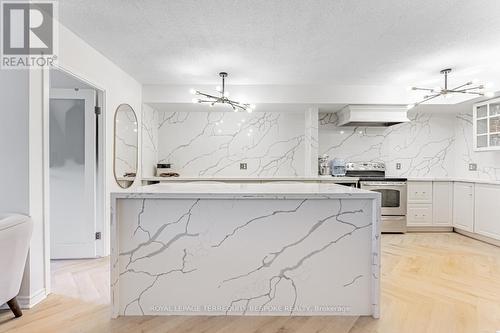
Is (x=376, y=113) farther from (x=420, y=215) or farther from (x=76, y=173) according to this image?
(x=76, y=173)

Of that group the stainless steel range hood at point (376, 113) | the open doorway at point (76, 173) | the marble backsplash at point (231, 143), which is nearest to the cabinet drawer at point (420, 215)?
the stainless steel range hood at point (376, 113)

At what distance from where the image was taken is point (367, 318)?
2.05 metres

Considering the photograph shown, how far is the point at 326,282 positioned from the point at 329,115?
358 cm

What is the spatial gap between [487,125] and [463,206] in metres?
1.19

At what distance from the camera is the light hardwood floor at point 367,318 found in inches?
76.4

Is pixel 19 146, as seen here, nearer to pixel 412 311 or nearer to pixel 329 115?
pixel 412 311

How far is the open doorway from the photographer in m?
3.34

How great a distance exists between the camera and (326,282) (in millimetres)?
2078

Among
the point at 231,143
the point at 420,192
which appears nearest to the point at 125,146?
the point at 231,143

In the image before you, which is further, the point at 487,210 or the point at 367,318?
the point at 487,210

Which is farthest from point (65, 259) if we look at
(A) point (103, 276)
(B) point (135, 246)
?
(B) point (135, 246)

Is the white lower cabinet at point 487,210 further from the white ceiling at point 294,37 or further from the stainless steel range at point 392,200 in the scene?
the white ceiling at point 294,37

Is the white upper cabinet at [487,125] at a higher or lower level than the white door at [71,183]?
higher

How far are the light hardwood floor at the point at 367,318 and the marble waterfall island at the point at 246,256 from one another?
0.09 meters
